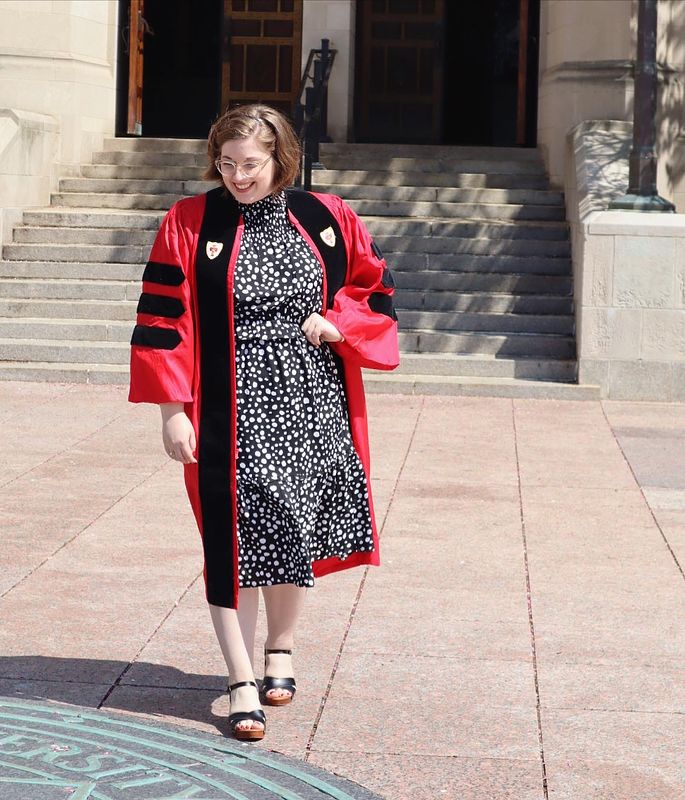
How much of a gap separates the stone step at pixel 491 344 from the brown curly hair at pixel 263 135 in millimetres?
8734

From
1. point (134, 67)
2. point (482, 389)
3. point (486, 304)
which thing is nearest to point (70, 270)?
point (486, 304)

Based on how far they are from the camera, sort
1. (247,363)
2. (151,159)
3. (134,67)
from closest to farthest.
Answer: (247,363) < (151,159) < (134,67)

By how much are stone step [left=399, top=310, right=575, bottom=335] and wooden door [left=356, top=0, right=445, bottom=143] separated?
7.64 m

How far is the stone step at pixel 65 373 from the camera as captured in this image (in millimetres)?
12289

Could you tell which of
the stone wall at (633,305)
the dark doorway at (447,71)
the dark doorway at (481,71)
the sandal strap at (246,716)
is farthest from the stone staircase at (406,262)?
the sandal strap at (246,716)

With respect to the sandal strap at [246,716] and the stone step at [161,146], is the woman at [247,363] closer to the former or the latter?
the sandal strap at [246,716]

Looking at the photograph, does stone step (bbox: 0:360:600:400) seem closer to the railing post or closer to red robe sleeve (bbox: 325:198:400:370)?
the railing post

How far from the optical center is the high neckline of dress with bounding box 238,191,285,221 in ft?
14.5

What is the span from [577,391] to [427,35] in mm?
10277

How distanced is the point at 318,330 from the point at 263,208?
0.42 meters

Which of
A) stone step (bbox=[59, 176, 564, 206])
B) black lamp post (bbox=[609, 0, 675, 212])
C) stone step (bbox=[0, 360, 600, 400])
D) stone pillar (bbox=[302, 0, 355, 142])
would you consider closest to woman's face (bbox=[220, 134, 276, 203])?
stone step (bbox=[0, 360, 600, 400])

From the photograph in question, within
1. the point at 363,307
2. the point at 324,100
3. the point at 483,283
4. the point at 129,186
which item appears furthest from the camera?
the point at 324,100

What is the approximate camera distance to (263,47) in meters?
20.0

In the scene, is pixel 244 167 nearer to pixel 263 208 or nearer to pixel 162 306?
pixel 263 208
